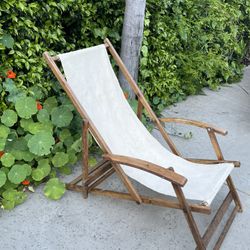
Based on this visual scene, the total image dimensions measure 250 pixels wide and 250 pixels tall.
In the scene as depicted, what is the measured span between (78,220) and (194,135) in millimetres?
1863

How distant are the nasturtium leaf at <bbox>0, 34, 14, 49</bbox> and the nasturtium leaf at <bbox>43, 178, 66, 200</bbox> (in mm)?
1060

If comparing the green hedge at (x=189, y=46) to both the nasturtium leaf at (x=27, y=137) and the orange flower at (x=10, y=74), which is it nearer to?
the orange flower at (x=10, y=74)

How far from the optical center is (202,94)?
18.0 feet

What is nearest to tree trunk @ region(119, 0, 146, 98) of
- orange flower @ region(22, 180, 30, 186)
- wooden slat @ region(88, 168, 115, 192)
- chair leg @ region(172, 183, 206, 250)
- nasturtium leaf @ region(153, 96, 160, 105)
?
nasturtium leaf @ region(153, 96, 160, 105)

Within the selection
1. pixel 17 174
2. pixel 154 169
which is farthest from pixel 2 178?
pixel 154 169

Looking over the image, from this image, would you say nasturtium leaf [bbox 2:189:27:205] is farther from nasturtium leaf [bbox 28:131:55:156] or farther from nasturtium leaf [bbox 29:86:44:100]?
nasturtium leaf [bbox 29:86:44:100]

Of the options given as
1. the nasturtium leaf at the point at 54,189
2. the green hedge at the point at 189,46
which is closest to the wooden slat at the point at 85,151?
the nasturtium leaf at the point at 54,189

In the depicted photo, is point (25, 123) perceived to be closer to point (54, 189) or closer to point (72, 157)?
point (72, 157)

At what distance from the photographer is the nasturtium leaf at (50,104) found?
130 inches

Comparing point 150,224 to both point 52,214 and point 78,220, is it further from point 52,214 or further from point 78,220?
point 52,214

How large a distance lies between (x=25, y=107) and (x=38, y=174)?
20.8 inches

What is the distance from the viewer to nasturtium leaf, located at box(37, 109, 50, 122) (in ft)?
10.2

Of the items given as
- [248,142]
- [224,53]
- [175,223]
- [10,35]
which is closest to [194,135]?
[248,142]

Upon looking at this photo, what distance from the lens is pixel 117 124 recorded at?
9.93ft
